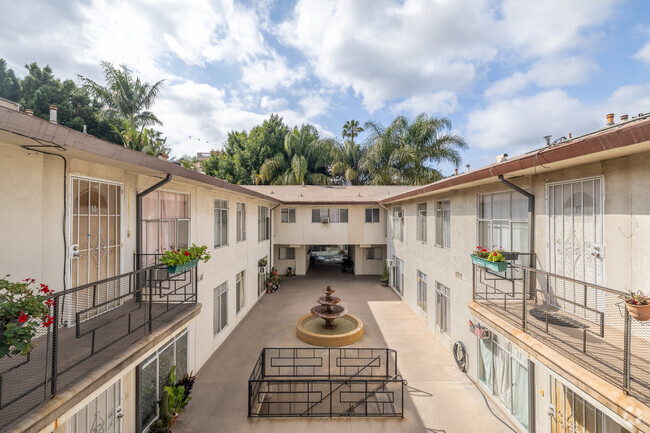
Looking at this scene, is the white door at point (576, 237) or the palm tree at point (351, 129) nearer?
the white door at point (576, 237)

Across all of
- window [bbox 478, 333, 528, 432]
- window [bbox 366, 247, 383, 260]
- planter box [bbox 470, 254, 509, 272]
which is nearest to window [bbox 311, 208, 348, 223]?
window [bbox 366, 247, 383, 260]

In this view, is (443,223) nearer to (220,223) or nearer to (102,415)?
(220,223)

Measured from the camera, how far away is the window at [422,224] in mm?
11359

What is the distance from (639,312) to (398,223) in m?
12.4

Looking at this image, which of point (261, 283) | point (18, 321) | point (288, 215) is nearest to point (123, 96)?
point (288, 215)

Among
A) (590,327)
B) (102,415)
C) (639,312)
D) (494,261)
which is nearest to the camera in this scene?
(639,312)

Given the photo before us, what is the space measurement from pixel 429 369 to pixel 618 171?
23.5 feet

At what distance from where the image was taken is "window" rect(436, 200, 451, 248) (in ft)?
30.2

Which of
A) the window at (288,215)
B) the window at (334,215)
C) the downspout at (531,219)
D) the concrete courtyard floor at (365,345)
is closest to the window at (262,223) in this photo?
the window at (288,215)

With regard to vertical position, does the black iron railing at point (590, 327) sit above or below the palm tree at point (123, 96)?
below

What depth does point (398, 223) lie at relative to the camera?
1538 cm

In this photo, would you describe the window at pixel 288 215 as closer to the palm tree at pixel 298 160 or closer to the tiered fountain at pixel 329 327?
the tiered fountain at pixel 329 327

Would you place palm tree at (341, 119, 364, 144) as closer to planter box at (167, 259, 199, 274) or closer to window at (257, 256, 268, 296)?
window at (257, 256, 268, 296)

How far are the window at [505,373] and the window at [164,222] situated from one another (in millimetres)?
8575
